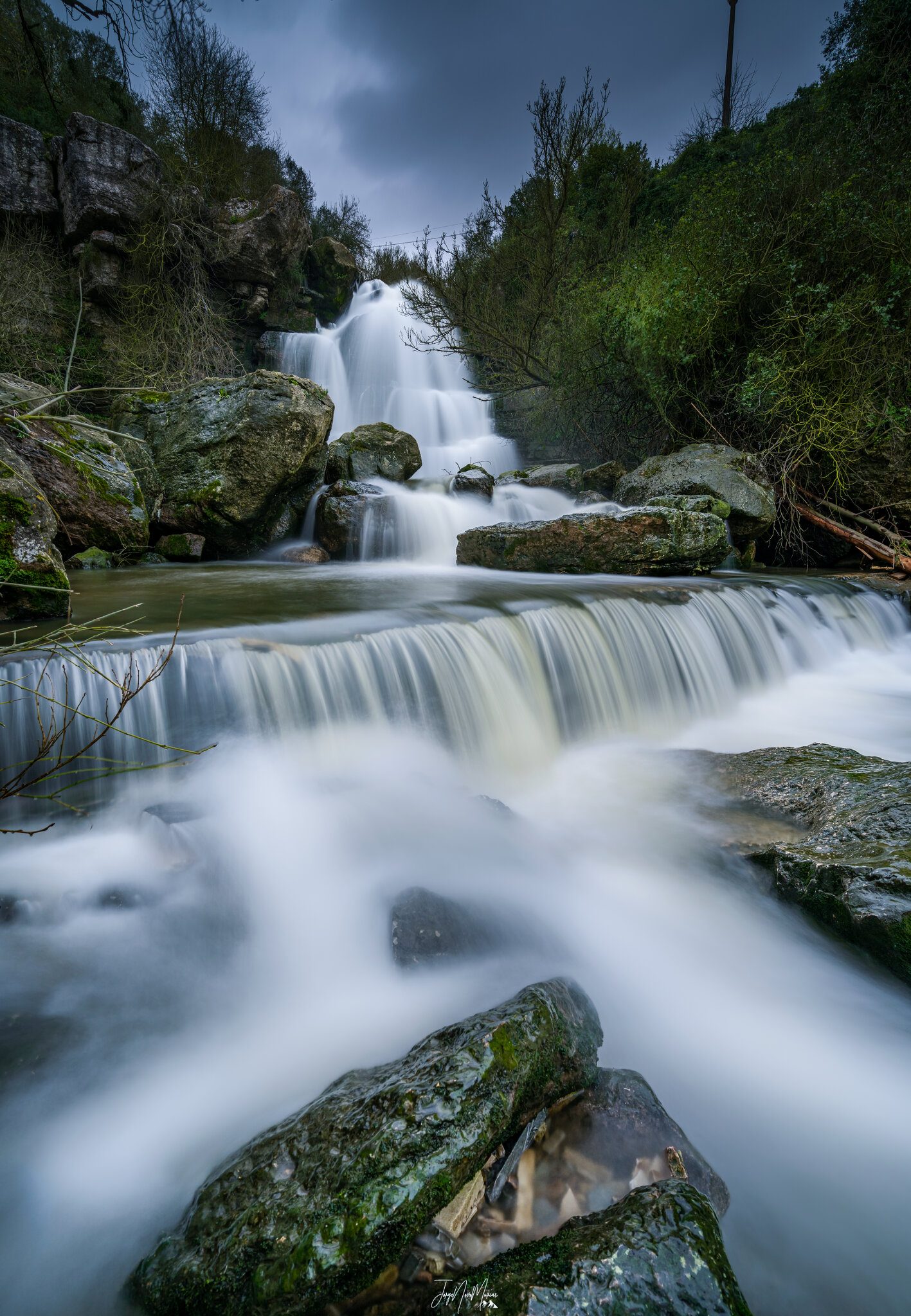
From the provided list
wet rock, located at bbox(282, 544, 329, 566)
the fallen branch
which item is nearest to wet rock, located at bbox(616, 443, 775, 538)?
the fallen branch

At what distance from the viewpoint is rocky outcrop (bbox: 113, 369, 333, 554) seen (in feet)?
24.4

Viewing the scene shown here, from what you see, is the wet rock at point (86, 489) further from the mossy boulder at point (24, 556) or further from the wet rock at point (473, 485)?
the wet rock at point (473, 485)

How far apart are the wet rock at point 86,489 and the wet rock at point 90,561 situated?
8 cm

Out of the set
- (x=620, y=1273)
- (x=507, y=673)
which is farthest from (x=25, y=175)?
(x=620, y=1273)

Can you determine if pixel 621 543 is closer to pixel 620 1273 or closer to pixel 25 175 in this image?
pixel 620 1273

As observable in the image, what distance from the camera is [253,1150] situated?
1.37 meters

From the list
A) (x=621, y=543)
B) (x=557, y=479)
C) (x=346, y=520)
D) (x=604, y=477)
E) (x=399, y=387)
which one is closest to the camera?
(x=621, y=543)

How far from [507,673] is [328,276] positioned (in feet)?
59.6

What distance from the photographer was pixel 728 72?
58.4 feet

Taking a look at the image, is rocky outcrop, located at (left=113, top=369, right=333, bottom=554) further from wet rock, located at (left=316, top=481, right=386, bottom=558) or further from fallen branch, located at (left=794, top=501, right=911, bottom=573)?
fallen branch, located at (left=794, top=501, right=911, bottom=573)

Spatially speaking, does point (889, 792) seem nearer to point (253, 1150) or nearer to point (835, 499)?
point (253, 1150)

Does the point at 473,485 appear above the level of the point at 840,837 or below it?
above

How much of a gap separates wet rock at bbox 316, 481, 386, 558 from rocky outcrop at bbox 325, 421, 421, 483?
1.42 m

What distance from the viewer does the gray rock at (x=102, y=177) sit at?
1066cm
